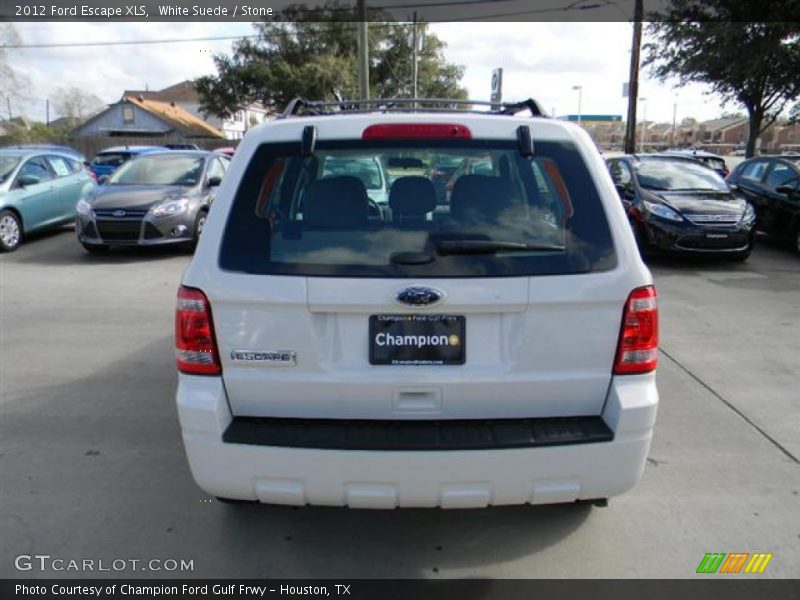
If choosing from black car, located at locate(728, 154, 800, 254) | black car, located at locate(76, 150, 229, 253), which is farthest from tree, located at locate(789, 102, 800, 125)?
black car, located at locate(76, 150, 229, 253)

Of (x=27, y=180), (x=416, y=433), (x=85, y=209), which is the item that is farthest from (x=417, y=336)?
(x=27, y=180)

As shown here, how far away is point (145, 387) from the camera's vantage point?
15.8 feet

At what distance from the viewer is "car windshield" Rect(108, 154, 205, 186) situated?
10578 mm

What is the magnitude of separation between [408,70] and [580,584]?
48.0 metres

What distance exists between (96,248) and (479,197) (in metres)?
9.16

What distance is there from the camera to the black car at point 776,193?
10.3 metres

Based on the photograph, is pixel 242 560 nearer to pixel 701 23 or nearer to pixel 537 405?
pixel 537 405

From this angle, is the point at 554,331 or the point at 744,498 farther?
the point at 744,498

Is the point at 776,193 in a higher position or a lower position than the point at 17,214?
higher

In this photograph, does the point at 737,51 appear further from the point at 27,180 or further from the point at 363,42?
the point at 27,180

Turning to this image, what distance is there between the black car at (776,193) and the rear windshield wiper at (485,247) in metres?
9.27

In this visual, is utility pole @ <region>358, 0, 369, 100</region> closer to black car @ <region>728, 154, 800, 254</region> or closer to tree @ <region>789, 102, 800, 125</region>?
black car @ <region>728, 154, 800, 254</region>

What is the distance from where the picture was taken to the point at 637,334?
2.48 meters

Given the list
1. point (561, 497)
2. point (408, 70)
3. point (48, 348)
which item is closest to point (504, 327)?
point (561, 497)
